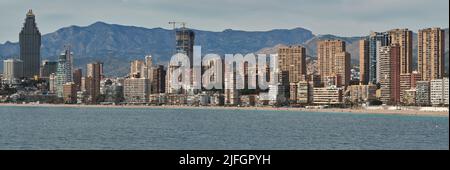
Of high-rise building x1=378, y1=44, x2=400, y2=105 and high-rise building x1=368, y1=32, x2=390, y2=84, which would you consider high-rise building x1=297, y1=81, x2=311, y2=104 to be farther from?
high-rise building x1=368, y1=32, x2=390, y2=84

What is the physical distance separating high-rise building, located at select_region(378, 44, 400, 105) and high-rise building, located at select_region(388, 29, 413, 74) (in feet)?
9.31

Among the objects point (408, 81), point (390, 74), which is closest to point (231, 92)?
point (390, 74)

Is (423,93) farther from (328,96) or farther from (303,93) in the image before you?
(303,93)

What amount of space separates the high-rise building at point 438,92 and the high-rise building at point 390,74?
26.4 ft

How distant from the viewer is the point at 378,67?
178 metres

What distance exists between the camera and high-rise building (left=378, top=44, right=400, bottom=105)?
156 m

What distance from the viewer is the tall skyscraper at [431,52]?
561 ft

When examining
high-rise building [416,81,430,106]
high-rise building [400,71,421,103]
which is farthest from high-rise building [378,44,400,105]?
high-rise building [416,81,430,106]

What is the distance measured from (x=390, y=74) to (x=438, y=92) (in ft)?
77.7

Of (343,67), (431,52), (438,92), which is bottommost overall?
(438,92)

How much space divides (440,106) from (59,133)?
94.2 m

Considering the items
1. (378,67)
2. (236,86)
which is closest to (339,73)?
(378,67)

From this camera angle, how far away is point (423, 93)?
148 m
